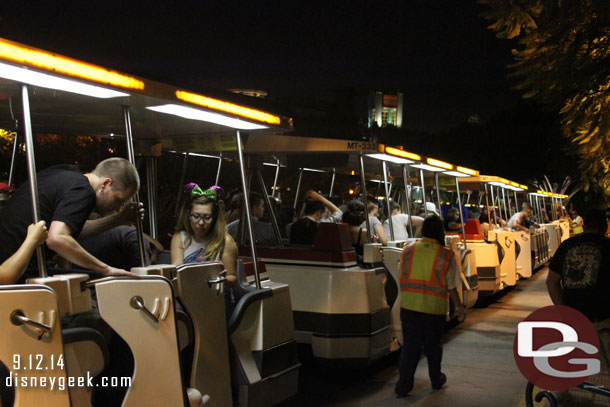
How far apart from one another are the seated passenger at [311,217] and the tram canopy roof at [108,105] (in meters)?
2.28

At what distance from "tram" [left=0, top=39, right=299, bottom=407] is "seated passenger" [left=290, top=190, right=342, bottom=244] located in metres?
2.38

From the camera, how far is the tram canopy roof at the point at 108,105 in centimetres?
357

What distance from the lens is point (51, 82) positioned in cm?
381

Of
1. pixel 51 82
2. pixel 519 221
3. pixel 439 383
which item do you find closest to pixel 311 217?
pixel 439 383

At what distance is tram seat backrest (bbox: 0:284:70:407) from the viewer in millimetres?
3082

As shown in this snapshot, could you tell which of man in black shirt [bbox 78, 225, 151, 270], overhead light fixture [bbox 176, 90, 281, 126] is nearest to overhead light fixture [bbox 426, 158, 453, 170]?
overhead light fixture [bbox 176, 90, 281, 126]

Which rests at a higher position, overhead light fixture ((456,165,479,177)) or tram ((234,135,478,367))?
overhead light fixture ((456,165,479,177))

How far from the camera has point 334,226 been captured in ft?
24.0

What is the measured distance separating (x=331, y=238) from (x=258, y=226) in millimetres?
1398

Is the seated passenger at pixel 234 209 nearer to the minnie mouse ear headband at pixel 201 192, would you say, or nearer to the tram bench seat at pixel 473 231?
the minnie mouse ear headband at pixel 201 192

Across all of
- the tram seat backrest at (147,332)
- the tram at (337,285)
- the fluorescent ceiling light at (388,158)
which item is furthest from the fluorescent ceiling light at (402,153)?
the tram seat backrest at (147,332)

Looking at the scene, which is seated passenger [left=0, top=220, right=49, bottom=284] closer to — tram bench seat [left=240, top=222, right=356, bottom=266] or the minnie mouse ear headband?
the minnie mouse ear headband

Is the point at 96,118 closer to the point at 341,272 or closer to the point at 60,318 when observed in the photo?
the point at 60,318

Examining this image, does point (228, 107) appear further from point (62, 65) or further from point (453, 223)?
point (453, 223)
